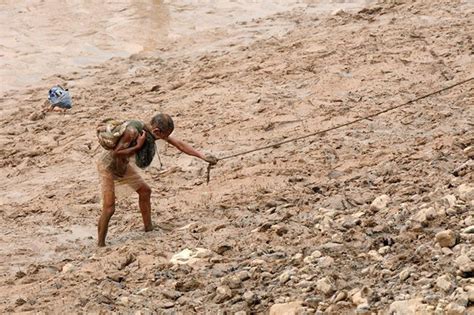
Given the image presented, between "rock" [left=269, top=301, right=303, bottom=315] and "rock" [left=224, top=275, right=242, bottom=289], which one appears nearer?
"rock" [left=269, top=301, right=303, bottom=315]

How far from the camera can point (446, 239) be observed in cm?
526

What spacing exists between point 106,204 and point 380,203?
2.24 metres

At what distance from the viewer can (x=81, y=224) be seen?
311 inches

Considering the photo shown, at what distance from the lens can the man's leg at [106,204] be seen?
23.1 feet

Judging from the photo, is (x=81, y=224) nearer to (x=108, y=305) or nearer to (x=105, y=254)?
(x=105, y=254)

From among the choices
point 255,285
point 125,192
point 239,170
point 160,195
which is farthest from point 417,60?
point 255,285

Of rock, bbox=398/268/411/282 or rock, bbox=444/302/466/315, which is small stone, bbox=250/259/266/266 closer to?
rock, bbox=398/268/411/282

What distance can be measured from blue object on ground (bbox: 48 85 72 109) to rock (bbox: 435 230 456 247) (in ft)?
23.0

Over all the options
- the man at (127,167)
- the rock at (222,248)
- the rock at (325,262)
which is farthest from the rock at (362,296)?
the man at (127,167)

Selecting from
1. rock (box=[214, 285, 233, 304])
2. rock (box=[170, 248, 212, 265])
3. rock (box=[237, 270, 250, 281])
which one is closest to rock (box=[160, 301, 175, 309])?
rock (box=[214, 285, 233, 304])

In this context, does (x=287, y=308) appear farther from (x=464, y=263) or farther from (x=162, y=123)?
(x=162, y=123)

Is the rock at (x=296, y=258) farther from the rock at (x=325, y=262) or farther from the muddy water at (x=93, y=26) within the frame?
the muddy water at (x=93, y=26)

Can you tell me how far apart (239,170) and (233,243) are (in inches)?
81.5

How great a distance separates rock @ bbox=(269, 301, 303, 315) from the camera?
501cm
